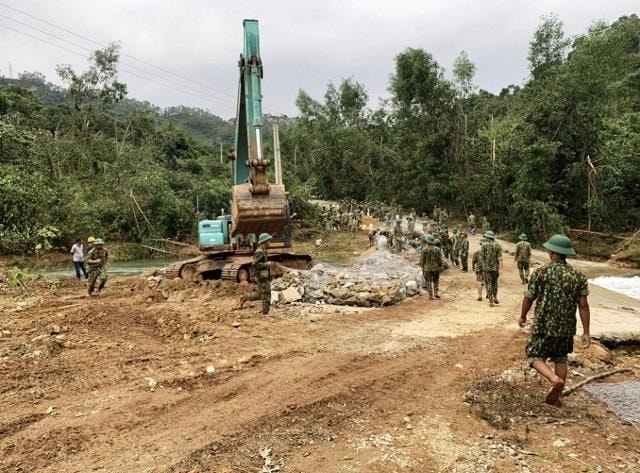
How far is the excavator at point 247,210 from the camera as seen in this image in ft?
31.0

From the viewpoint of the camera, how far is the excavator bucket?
9.41 m

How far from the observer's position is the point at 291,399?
16.9 ft

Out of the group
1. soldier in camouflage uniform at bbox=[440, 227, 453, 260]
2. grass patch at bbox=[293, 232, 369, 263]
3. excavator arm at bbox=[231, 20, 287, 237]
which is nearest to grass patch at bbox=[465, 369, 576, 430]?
excavator arm at bbox=[231, 20, 287, 237]

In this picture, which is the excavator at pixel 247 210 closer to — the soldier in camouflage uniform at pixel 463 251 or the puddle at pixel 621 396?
the soldier in camouflage uniform at pixel 463 251

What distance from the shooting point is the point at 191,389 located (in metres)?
5.59

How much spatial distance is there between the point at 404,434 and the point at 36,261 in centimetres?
2031

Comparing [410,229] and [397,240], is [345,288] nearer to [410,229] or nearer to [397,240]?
[397,240]

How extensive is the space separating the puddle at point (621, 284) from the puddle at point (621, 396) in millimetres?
9918

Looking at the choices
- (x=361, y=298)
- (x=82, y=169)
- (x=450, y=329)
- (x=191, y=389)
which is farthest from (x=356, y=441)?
(x=82, y=169)

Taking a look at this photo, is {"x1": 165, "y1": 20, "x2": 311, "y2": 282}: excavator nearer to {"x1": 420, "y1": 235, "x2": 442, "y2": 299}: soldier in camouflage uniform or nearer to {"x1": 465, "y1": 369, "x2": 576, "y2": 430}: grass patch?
{"x1": 420, "y1": 235, "x2": 442, "y2": 299}: soldier in camouflage uniform

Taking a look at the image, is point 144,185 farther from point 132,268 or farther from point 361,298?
point 361,298

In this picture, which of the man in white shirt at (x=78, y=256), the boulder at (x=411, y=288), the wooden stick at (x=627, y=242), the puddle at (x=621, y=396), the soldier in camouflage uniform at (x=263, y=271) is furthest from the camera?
the wooden stick at (x=627, y=242)

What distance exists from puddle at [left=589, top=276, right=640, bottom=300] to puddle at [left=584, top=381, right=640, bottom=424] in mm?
9918

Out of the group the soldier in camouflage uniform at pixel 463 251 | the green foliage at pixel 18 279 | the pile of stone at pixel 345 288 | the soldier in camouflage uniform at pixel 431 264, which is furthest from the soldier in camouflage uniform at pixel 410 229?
the green foliage at pixel 18 279
